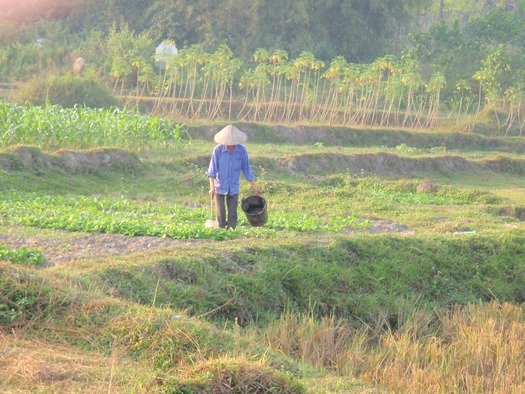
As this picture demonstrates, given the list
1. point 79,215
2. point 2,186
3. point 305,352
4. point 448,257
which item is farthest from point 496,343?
point 2,186

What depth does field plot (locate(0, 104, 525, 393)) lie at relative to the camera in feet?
24.7

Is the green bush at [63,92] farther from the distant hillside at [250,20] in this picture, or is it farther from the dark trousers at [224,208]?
the dark trousers at [224,208]

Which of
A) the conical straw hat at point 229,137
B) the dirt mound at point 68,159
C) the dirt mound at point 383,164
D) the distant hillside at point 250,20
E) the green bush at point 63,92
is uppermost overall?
the distant hillside at point 250,20

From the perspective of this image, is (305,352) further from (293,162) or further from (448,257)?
(293,162)

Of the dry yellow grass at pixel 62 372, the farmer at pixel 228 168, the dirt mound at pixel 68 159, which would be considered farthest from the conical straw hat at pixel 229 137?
the dirt mound at pixel 68 159

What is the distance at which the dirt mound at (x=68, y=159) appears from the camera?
18156mm

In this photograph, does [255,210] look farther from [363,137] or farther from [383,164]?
[363,137]

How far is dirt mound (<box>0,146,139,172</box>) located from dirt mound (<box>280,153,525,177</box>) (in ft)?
14.0

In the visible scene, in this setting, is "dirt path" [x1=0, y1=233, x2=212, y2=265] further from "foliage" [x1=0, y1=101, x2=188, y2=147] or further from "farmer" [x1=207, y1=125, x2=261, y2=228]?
"foliage" [x1=0, y1=101, x2=188, y2=147]

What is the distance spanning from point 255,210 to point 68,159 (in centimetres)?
711

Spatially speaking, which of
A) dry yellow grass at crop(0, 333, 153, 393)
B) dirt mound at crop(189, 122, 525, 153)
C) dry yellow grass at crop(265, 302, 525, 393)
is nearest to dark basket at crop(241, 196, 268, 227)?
dry yellow grass at crop(265, 302, 525, 393)

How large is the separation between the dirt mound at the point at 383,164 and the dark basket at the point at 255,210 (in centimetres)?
987

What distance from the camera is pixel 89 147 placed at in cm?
2166

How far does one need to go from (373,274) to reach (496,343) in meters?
2.45
